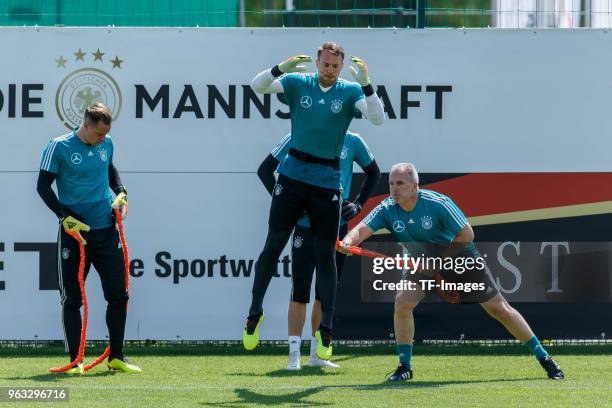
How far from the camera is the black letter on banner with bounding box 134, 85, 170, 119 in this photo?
9.78m

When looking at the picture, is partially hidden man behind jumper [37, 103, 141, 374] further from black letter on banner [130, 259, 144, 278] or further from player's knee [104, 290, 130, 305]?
black letter on banner [130, 259, 144, 278]

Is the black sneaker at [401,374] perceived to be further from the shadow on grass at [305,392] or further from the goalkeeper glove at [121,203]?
the goalkeeper glove at [121,203]

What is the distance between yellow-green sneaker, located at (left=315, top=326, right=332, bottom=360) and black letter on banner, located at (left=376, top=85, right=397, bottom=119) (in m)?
2.61

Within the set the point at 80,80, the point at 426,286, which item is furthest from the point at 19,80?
the point at 426,286

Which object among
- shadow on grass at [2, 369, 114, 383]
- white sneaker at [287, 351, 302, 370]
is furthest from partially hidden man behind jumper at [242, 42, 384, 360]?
shadow on grass at [2, 369, 114, 383]

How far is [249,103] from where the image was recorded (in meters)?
9.79

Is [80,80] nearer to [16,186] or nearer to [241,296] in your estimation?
[16,186]

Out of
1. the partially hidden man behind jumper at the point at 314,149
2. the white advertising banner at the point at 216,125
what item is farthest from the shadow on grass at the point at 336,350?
the partially hidden man behind jumper at the point at 314,149

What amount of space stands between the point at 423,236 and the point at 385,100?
2.12 meters

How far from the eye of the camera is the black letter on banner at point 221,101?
9.78 metres

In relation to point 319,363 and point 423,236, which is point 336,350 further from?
point 423,236

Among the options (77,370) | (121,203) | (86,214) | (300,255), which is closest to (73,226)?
(86,214)

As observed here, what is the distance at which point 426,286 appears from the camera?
26.9 ft

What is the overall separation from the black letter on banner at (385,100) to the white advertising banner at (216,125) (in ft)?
0.04
